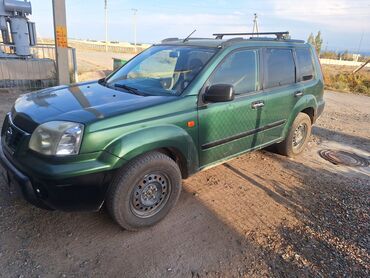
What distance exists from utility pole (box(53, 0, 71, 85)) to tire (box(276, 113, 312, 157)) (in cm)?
619

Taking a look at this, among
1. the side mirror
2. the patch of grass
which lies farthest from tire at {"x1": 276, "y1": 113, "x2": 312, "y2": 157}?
the patch of grass

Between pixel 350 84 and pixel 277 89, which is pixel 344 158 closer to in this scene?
pixel 277 89

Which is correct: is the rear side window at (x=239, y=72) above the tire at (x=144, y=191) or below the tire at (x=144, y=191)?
above

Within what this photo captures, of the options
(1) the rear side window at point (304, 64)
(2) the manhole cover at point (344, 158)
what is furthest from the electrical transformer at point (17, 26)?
(2) the manhole cover at point (344, 158)

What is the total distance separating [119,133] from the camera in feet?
8.59

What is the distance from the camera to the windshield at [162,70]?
333cm

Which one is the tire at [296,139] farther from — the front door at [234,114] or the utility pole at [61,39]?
the utility pole at [61,39]

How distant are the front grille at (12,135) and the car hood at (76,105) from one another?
6 cm

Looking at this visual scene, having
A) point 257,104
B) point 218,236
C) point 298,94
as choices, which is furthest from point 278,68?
point 218,236

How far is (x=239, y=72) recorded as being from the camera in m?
3.64

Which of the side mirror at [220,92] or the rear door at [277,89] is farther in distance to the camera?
the rear door at [277,89]

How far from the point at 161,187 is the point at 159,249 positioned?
1.99ft

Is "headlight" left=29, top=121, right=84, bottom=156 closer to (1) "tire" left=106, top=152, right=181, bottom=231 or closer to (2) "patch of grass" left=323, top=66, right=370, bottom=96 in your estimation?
(1) "tire" left=106, top=152, right=181, bottom=231

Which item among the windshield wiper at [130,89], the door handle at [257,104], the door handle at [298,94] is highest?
the windshield wiper at [130,89]
